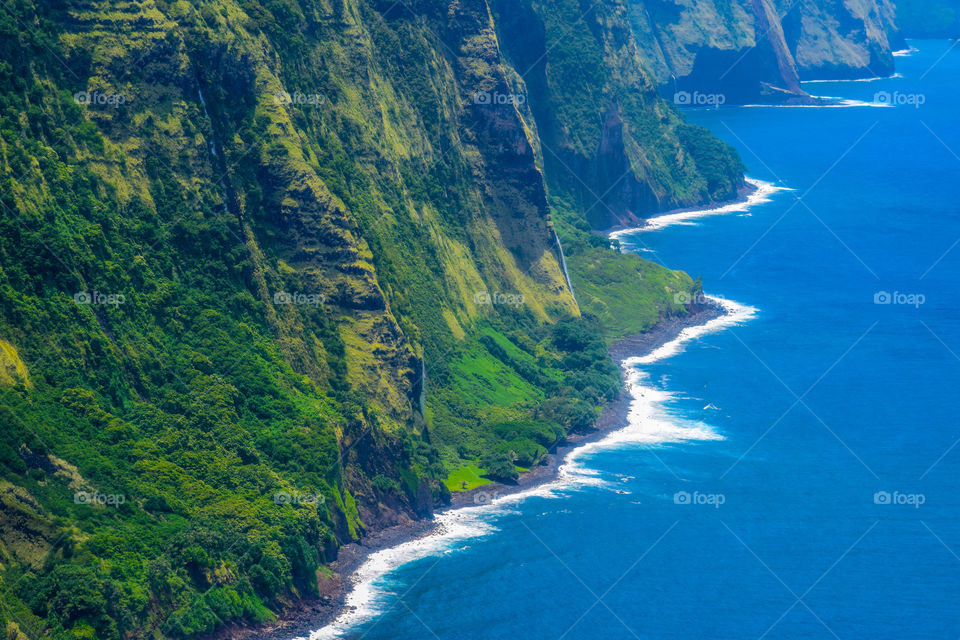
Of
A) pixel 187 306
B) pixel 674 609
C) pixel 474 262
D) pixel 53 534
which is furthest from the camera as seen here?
pixel 474 262

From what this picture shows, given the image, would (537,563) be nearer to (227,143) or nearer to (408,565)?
(408,565)

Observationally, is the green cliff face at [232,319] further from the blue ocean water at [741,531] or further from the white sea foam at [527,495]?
the blue ocean water at [741,531]

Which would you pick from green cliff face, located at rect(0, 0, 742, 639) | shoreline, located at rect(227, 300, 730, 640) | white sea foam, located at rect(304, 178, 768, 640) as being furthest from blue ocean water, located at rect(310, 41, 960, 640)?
green cliff face, located at rect(0, 0, 742, 639)

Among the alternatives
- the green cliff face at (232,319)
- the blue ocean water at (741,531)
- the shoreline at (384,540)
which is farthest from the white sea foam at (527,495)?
the green cliff face at (232,319)

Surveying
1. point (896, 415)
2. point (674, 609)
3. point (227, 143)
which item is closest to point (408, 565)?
point (674, 609)

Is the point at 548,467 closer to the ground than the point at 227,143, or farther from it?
closer to the ground

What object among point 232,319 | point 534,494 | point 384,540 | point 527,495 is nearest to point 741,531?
point 534,494


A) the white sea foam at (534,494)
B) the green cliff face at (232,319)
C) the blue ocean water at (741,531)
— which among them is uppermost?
Result: the green cliff face at (232,319)

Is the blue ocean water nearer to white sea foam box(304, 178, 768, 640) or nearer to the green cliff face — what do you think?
white sea foam box(304, 178, 768, 640)
